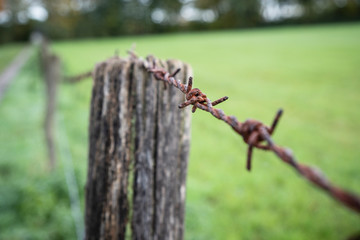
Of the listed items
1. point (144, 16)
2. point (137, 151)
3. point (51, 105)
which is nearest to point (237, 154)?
point (51, 105)

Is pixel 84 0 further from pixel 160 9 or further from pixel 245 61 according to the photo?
pixel 245 61

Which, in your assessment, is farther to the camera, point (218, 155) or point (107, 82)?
point (218, 155)

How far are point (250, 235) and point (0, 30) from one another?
4527 centimetres

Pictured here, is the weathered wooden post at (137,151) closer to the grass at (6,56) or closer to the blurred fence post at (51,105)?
the blurred fence post at (51,105)

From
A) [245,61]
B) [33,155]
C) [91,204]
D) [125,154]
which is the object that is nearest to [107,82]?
[125,154]

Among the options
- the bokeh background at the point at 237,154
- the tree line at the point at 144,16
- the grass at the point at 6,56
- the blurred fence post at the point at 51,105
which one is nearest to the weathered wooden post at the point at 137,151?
the bokeh background at the point at 237,154

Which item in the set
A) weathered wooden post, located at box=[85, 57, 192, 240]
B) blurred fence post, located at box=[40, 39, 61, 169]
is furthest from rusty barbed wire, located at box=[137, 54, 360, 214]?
blurred fence post, located at box=[40, 39, 61, 169]

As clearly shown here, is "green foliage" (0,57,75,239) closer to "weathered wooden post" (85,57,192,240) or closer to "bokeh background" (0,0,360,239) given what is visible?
"bokeh background" (0,0,360,239)

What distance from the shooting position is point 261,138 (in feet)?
2.26

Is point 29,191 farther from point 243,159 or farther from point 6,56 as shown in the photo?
point 6,56

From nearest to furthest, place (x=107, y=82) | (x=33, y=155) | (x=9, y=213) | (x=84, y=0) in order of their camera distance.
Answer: (x=107, y=82) → (x=9, y=213) → (x=33, y=155) → (x=84, y=0)

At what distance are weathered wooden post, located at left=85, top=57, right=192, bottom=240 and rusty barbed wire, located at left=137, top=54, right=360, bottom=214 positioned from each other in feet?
0.44

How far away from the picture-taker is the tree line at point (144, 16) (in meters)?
39.7

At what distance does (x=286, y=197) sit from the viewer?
3988 millimetres
